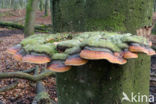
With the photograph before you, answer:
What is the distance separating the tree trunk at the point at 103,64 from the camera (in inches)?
51.8

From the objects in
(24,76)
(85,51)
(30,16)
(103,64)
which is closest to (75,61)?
(85,51)

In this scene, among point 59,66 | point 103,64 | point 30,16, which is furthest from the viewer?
point 30,16

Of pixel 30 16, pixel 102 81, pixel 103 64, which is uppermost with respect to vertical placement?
pixel 30 16

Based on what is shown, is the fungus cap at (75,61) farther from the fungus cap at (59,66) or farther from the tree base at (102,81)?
the tree base at (102,81)

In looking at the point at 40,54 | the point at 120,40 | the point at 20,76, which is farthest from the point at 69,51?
the point at 20,76

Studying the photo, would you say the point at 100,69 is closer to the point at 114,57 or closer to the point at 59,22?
the point at 114,57

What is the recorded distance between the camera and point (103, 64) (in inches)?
50.8

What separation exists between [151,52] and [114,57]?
0.28 meters

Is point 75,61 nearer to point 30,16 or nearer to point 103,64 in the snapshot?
point 103,64

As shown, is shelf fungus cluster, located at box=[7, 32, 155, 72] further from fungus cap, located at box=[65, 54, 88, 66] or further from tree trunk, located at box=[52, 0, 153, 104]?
tree trunk, located at box=[52, 0, 153, 104]

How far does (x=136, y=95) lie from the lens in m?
1.51

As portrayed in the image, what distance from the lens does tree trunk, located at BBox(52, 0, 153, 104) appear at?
1.32 metres

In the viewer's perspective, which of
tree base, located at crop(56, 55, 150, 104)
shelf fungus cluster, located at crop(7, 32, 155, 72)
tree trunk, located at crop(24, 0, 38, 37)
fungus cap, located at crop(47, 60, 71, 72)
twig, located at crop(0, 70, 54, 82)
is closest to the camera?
shelf fungus cluster, located at crop(7, 32, 155, 72)

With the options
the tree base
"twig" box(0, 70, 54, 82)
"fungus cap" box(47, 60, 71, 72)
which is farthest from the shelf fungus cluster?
"twig" box(0, 70, 54, 82)
